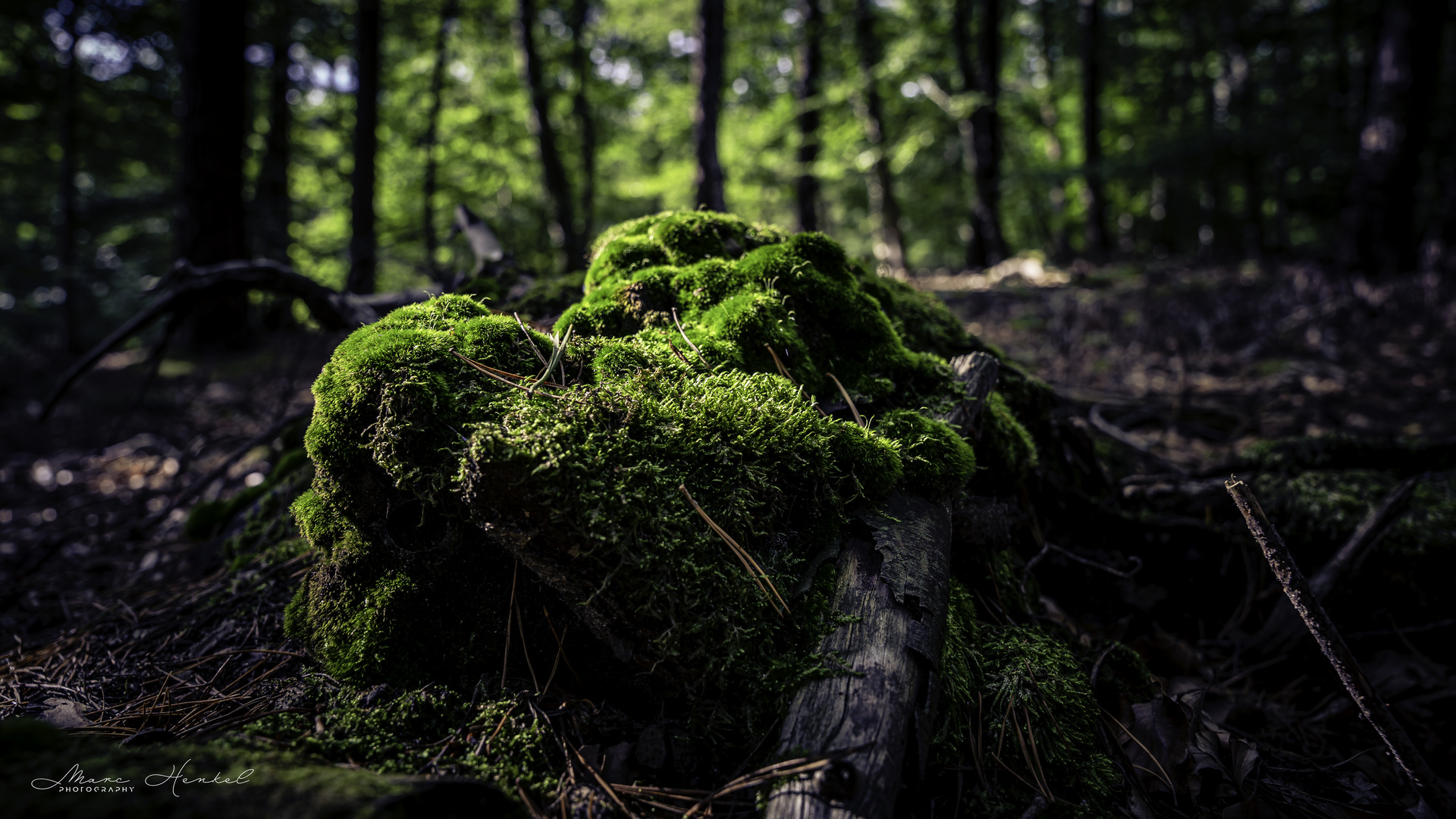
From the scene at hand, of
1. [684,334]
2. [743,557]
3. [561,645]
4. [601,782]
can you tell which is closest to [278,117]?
[684,334]

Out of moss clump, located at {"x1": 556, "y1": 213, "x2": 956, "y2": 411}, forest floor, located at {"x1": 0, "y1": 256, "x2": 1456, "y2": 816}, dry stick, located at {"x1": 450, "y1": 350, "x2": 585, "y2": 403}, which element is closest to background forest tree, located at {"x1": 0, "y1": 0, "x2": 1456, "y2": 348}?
forest floor, located at {"x1": 0, "y1": 256, "x2": 1456, "y2": 816}

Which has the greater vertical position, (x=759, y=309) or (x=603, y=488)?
(x=759, y=309)

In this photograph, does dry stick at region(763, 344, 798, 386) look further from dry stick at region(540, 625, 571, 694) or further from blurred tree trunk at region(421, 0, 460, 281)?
blurred tree trunk at region(421, 0, 460, 281)

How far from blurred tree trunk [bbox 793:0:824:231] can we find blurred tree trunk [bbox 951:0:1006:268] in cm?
351

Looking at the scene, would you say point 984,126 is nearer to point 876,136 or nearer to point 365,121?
point 876,136

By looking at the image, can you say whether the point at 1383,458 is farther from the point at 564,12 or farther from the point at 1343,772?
the point at 564,12

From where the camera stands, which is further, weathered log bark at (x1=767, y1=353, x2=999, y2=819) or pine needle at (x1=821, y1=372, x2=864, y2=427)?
pine needle at (x1=821, y1=372, x2=864, y2=427)

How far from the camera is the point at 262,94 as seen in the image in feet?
54.9

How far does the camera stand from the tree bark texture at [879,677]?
1.12 m

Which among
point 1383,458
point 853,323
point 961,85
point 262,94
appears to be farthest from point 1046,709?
point 262,94

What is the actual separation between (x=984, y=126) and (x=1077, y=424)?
542 inches

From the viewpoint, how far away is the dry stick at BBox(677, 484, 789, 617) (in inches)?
59.1

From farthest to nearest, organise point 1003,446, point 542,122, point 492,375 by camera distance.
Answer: point 542,122, point 1003,446, point 492,375

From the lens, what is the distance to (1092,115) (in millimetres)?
14281
